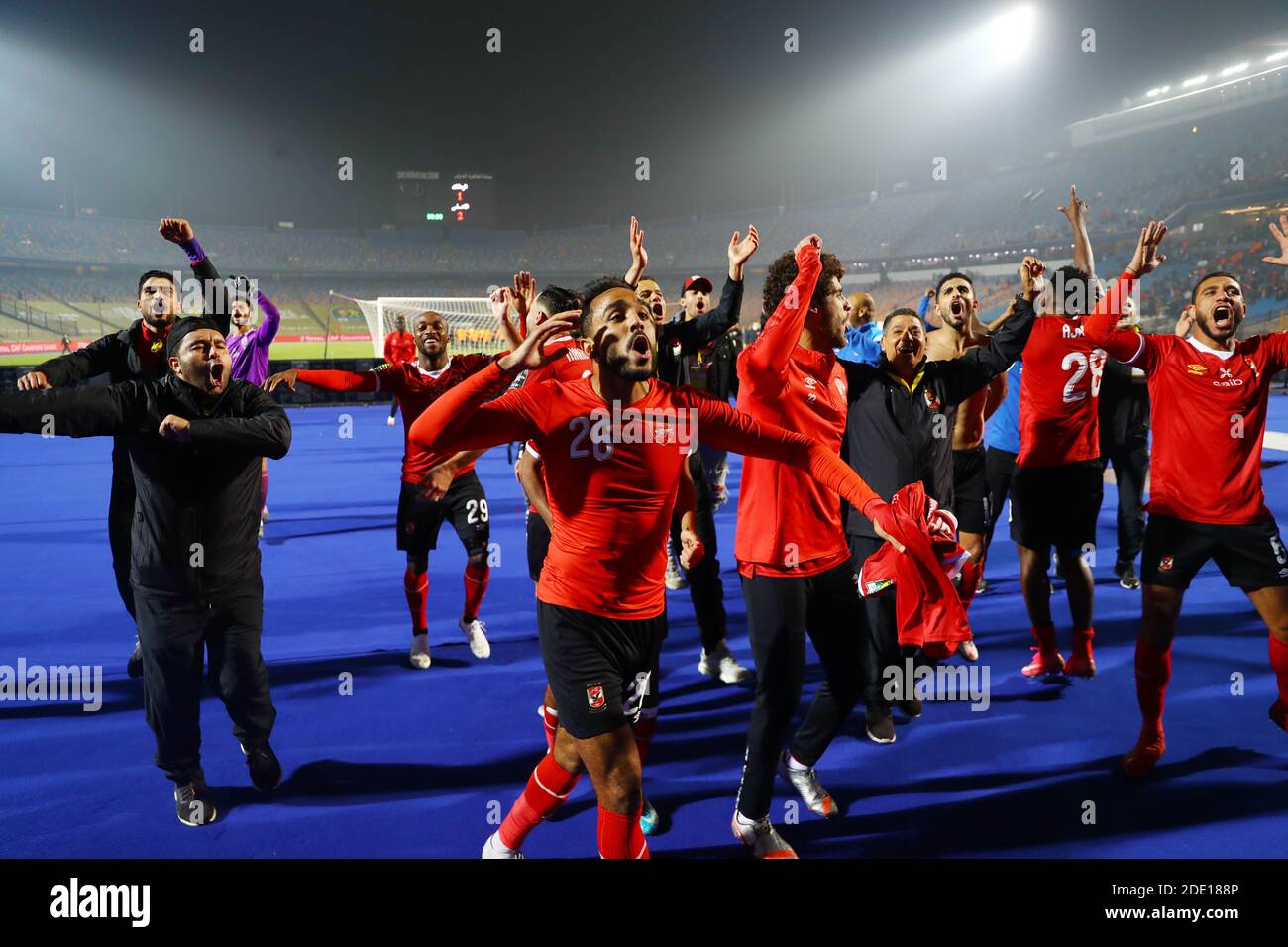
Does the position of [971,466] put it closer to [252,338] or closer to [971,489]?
[971,489]

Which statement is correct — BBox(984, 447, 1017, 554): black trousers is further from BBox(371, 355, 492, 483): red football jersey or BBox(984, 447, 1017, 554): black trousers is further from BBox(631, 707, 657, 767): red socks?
BBox(371, 355, 492, 483): red football jersey

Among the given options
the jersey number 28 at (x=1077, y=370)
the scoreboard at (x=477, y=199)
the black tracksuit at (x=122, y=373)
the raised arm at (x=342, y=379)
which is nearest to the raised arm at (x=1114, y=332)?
the jersey number 28 at (x=1077, y=370)

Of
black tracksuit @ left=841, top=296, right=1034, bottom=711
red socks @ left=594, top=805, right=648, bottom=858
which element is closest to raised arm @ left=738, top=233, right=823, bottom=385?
black tracksuit @ left=841, top=296, right=1034, bottom=711

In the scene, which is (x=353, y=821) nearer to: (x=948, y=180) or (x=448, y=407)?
(x=448, y=407)

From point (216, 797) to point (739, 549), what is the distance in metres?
2.53

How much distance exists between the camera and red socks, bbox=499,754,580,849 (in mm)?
2881

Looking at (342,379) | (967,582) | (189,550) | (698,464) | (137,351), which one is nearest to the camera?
(189,550)

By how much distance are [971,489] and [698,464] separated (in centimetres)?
192

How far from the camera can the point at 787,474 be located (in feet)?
10.6

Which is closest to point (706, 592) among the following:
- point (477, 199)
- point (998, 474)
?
point (998, 474)

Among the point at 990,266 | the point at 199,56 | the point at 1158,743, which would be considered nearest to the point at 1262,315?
the point at 990,266

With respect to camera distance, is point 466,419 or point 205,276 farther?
point 205,276

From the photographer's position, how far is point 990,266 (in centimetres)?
3997

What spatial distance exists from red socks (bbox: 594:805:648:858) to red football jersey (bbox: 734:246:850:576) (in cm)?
105
